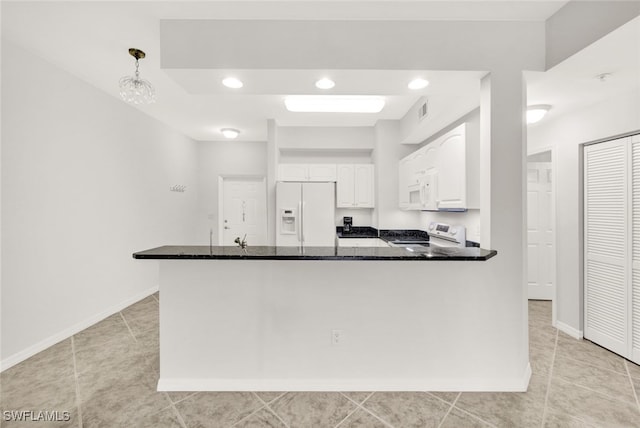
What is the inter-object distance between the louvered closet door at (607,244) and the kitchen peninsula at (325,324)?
1.53 m

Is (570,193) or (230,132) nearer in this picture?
(570,193)

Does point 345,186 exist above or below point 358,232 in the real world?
above

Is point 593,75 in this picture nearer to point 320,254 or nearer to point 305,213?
point 320,254

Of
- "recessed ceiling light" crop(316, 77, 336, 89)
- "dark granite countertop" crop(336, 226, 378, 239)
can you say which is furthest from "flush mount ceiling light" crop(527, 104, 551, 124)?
"dark granite countertop" crop(336, 226, 378, 239)

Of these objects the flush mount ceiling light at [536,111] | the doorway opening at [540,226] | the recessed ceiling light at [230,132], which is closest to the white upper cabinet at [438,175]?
the flush mount ceiling light at [536,111]

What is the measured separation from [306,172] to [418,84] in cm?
253

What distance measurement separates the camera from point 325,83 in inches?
89.5

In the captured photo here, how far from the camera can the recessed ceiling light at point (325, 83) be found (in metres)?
2.22

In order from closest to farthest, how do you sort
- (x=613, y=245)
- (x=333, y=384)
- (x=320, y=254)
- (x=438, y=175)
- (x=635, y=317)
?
(x=320, y=254), (x=333, y=384), (x=635, y=317), (x=613, y=245), (x=438, y=175)

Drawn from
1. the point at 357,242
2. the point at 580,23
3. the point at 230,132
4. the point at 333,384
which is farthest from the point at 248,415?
the point at 230,132

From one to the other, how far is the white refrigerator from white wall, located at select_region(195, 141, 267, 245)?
6.04ft

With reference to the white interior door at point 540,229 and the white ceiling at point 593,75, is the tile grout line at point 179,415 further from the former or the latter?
the white interior door at point 540,229

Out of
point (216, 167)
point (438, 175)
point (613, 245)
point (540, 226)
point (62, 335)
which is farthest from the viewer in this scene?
point (216, 167)

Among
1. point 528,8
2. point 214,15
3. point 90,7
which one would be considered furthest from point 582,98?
point 90,7
